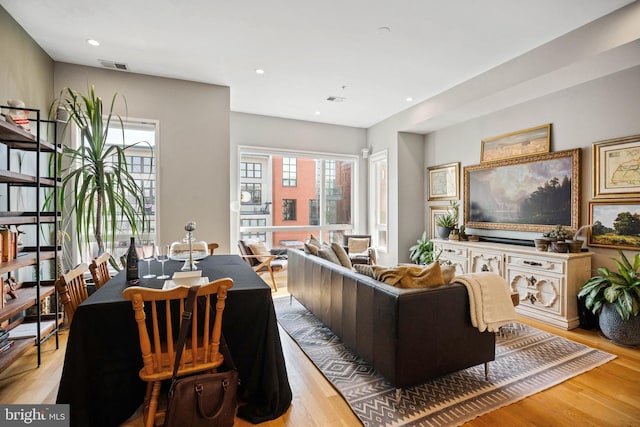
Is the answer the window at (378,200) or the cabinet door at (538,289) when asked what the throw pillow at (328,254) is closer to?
the cabinet door at (538,289)

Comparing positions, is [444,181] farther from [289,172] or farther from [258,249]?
[258,249]

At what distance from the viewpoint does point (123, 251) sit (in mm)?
3779

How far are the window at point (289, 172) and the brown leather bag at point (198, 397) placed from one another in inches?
178

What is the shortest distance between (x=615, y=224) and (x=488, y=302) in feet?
7.15

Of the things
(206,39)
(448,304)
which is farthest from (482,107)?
(206,39)

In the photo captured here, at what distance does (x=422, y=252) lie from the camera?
17.2 feet

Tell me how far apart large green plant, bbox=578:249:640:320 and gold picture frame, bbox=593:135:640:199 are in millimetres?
622

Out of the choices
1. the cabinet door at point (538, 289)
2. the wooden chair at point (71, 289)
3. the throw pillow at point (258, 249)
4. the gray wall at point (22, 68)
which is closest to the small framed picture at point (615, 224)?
the cabinet door at point (538, 289)

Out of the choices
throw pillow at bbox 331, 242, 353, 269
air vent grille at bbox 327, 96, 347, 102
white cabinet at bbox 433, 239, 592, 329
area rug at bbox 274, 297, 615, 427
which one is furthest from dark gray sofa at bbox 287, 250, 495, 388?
air vent grille at bbox 327, 96, 347, 102

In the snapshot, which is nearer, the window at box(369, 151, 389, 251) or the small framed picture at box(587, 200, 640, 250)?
the small framed picture at box(587, 200, 640, 250)

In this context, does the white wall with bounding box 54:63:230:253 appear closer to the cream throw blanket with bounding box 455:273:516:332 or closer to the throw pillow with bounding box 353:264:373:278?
the throw pillow with bounding box 353:264:373:278

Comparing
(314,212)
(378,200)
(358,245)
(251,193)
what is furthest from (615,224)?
(251,193)

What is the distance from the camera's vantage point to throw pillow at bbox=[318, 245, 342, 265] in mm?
3146

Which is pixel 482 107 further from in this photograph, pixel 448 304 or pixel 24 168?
pixel 24 168
